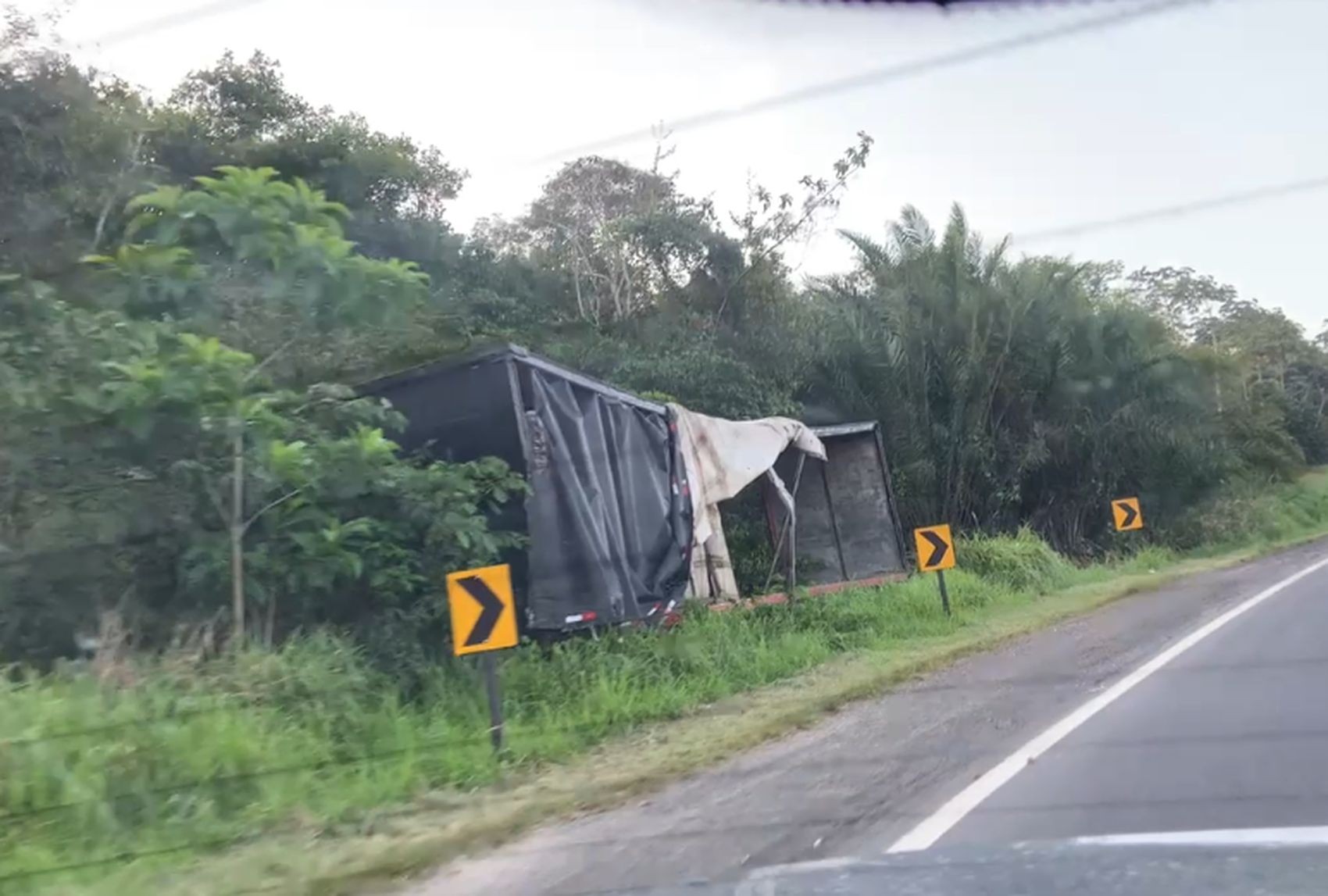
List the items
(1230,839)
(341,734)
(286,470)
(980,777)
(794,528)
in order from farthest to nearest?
(794,528) < (286,470) < (341,734) < (980,777) < (1230,839)

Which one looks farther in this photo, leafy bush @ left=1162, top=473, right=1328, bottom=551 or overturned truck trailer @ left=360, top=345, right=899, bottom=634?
leafy bush @ left=1162, top=473, right=1328, bottom=551

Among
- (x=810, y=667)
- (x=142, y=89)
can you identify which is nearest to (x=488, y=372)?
(x=810, y=667)

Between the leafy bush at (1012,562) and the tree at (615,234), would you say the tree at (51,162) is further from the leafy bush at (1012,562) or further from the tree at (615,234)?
the leafy bush at (1012,562)

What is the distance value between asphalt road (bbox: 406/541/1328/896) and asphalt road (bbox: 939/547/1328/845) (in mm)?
17

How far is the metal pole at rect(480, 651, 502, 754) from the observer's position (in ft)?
28.5

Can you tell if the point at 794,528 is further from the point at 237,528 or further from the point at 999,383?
the point at 237,528

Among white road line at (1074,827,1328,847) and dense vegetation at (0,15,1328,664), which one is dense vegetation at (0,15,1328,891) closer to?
dense vegetation at (0,15,1328,664)

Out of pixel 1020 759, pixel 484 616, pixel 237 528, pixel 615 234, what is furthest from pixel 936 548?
pixel 615 234

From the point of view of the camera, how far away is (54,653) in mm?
9336

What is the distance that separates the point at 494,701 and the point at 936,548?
26.7 feet

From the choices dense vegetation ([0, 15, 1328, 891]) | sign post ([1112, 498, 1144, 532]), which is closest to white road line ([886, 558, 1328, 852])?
dense vegetation ([0, 15, 1328, 891])

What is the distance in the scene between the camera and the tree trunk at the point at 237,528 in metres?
9.55

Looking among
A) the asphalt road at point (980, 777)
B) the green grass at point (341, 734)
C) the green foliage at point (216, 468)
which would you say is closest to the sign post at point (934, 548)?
the green grass at point (341, 734)

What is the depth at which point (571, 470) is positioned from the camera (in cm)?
1169
